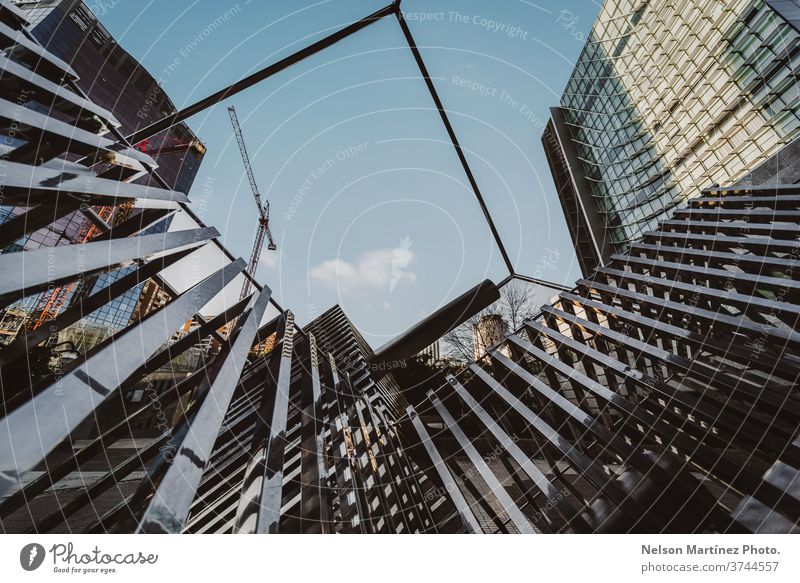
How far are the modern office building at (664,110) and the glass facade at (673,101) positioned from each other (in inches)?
1.9

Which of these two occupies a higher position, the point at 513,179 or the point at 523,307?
the point at 513,179

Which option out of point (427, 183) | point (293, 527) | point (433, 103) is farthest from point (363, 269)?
point (293, 527)

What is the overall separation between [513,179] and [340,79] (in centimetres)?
297

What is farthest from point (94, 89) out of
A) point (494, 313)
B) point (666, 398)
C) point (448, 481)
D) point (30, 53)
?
point (666, 398)

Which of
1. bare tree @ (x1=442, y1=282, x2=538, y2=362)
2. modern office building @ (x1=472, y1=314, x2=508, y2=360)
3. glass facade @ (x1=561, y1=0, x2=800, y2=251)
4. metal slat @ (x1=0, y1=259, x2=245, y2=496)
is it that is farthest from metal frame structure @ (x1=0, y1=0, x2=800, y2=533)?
modern office building @ (x1=472, y1=314, x2=508, y2=360)

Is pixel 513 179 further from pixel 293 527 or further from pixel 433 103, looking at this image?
pixel 293 527

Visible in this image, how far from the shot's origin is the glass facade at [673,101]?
11.1 m

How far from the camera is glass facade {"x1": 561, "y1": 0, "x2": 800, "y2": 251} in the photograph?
1113 centimetres

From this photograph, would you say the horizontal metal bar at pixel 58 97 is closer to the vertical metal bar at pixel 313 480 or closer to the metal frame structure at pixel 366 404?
the metal frame structure at pixel 366 404

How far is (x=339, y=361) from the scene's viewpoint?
4.95 m

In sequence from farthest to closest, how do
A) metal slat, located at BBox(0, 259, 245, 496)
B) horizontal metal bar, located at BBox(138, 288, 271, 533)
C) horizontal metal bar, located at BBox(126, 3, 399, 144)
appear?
horizontal metal bar, located at BBox(126, 3, 399, 144) < horizontal metal bar, located at BBox(138, 288, 271, 533) < metal slat, located at BBox(0, 259, 245, 496)

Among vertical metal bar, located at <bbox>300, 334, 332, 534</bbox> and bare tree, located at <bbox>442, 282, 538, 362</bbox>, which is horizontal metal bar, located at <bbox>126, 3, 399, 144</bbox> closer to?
vertical metal bar, located at <bbox>300, 334, 332, 534</bbox>

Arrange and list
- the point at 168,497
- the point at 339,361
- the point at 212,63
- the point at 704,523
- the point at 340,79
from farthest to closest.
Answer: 1. the point at 339,361
2. the point at 340,79
3. the point at 212,63
4. the point at 704,523
5. the point at 168,497

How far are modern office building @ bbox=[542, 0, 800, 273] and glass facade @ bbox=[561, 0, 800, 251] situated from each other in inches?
1.9
